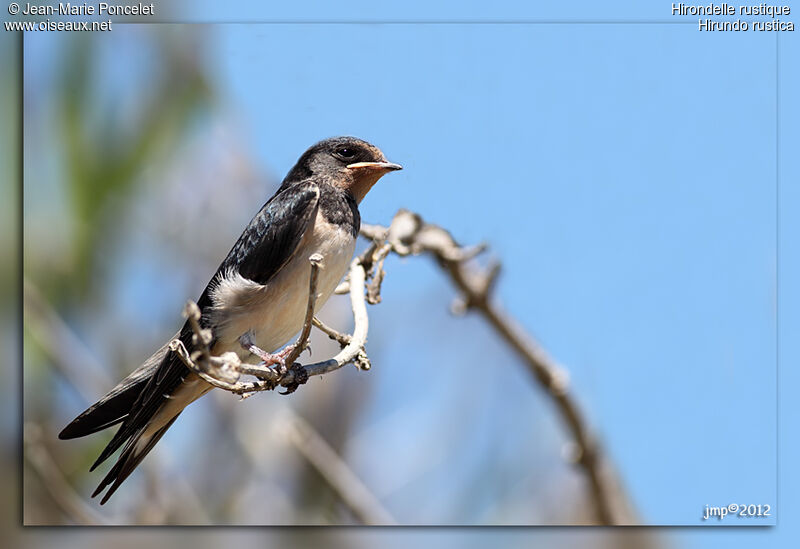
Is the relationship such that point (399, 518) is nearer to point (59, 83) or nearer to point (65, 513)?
point (65, 513)

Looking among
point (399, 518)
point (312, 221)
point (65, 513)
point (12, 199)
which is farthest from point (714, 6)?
point (65, 513)

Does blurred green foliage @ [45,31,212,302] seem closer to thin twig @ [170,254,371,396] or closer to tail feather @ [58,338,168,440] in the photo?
tail feather @ [58,338,168,440]

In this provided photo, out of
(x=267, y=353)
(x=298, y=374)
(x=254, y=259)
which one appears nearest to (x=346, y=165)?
(x=254, y=259)

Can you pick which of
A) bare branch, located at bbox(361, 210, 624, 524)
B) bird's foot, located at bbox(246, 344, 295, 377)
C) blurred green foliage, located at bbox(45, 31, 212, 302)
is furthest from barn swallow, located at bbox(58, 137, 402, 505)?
blurred green foliage, located at bbox(45, 31, 212, 302)

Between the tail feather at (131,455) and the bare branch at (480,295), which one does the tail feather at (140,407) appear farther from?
the bare branch at (480,295)

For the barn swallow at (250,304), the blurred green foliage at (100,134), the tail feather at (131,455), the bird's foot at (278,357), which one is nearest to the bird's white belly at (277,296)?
the barn swallow at (250,304)

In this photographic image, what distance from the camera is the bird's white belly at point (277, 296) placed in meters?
2.62

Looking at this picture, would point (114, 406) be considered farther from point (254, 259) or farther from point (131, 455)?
point (254, 259)

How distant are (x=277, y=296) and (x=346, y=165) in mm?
501

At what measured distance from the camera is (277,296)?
2.63 m

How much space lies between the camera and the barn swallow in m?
2.60

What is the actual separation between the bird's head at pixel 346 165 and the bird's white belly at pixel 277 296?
263 millimetres

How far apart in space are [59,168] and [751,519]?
8.25ft

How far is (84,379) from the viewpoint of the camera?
11.2ft
